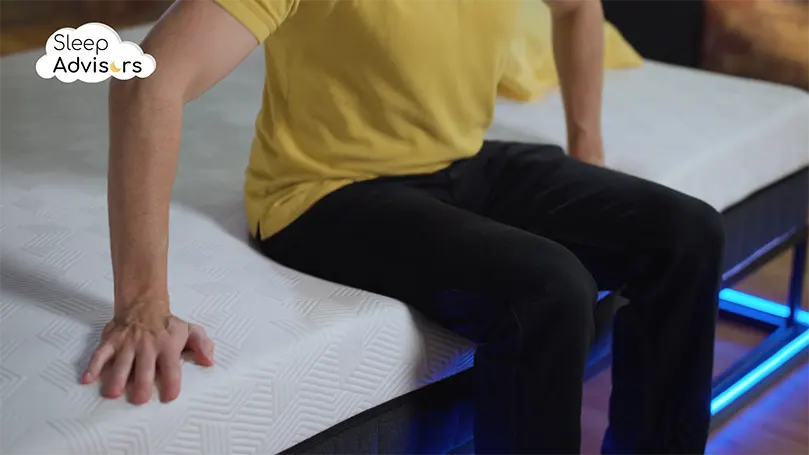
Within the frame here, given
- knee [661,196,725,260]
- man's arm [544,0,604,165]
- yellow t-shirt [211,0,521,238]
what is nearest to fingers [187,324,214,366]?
yellow t-shirt [211,0,521,238]

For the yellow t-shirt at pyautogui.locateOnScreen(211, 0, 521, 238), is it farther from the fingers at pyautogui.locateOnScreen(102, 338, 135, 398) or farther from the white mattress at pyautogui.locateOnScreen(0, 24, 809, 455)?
the fingers at pyautogui.locateOnScreen(102, 338, 135, 398)

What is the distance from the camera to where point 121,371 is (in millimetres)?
930

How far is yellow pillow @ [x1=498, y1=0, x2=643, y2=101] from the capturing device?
73.5 inches

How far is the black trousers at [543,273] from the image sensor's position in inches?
41.2

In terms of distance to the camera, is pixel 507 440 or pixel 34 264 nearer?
pixel 507 440

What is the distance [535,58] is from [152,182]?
116 centimetres

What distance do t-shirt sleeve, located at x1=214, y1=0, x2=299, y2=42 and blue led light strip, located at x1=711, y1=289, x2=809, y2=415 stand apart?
3.17 ft

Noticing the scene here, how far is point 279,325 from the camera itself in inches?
41.8

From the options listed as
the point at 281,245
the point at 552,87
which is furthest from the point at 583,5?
the point at 281,245

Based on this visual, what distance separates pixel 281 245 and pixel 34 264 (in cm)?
31

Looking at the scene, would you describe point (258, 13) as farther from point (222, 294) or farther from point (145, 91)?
point (222, 294)

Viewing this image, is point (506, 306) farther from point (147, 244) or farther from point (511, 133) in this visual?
point (511, 133)

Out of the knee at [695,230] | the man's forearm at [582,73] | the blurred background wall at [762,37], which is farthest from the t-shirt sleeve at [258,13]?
the blurred background wall at [762,37]

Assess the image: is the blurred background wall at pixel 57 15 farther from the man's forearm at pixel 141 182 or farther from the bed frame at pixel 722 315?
the man's forearm at pixel 141 182
